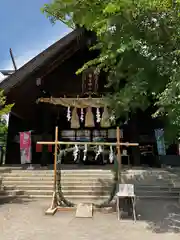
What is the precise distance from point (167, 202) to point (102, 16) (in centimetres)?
560

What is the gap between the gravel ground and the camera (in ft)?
14.9

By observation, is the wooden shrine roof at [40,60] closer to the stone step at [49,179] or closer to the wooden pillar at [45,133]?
the wooden pillar at [45,133]

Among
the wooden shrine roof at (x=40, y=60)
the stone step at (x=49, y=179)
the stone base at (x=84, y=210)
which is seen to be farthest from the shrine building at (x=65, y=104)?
the stone base at (x=84, y=210)

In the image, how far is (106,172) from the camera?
9.49 meters

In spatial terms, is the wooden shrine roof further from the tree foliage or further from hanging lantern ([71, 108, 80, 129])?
the tree foliage

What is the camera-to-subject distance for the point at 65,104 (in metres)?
11.2

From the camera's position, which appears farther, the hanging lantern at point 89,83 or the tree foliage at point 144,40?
the hanging lantern at point 89,83

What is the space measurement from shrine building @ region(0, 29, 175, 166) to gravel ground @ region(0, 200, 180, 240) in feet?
15.8

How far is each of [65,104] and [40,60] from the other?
2283 mm

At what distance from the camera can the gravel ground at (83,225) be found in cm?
454

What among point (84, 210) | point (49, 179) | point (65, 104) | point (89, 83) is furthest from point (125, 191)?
point (89, 83)

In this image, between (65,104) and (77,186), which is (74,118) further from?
(77,186)

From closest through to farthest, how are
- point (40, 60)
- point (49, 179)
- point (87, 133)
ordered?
point (49, 179) < point (40, 60) < point (87, 133)

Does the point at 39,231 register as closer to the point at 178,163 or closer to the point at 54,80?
the point at 54,80
